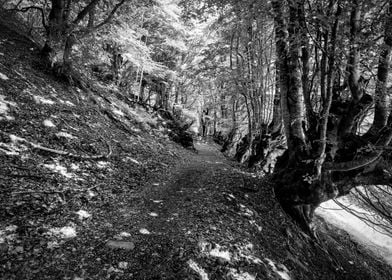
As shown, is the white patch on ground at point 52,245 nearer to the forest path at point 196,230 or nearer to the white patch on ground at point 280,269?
the forest path at point 196,230

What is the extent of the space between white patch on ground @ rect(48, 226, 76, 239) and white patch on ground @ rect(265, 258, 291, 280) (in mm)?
2716

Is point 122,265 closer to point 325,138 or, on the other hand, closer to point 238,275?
point 238,275

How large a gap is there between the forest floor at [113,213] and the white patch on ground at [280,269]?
2 centimetres

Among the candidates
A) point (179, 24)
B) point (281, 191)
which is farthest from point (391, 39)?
point (179, 24)

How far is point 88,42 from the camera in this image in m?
8.20

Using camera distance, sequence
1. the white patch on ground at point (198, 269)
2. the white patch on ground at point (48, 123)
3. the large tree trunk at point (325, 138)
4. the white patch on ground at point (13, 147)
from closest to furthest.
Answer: the white patch on ground at point (198, 269) → the white patch on ground at point (13, 147) → the large tree trunk at point (325, 138) → the white patch on ground at point (48, 123)

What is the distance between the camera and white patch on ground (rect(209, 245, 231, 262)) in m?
2.80

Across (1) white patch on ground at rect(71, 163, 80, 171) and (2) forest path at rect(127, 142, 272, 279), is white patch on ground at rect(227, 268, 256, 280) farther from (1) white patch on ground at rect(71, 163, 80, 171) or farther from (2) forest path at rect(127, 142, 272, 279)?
(1) white patch on ground at rect(71, 163, 80, 171)

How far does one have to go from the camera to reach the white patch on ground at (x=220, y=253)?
2805 mm

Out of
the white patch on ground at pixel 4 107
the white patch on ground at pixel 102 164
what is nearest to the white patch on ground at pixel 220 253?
the white patch on ground at pixel 102 164

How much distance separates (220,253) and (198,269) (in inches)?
19.6

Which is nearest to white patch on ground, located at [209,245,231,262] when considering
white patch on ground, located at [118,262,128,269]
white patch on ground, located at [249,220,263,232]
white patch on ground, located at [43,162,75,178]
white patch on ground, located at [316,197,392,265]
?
white patch on ground, located at [118,262,128,269]

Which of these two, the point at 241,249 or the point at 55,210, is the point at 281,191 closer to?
the point at 241,249

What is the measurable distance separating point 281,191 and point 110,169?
13.5ft
